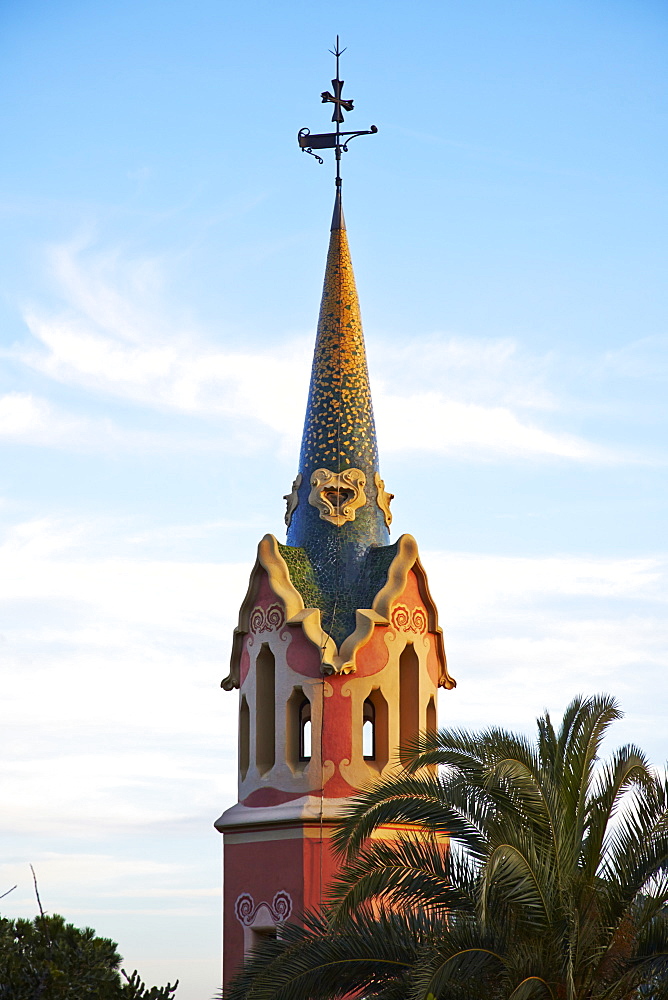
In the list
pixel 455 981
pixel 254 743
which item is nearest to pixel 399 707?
pixel 254 743

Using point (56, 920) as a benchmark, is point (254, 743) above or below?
above

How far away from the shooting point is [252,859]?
20.7 m

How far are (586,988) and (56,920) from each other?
6229mm

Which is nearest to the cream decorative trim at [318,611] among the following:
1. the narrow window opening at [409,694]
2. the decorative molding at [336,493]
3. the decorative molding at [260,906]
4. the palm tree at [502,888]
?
the narrow window opening at [409,694]

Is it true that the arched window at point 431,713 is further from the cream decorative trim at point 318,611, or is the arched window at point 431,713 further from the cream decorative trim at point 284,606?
the cream decorative trim at point 284,606

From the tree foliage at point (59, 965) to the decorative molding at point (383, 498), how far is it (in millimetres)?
7081

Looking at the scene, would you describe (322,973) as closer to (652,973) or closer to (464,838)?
(464,838)

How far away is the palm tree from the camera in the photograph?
14.7m

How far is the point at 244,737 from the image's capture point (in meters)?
21.5

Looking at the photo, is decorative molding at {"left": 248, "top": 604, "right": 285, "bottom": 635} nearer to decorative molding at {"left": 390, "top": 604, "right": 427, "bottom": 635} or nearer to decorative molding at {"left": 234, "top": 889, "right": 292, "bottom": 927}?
decorative molding at {"left": 390, "top": 604, "right": 427, "bottom": 635}

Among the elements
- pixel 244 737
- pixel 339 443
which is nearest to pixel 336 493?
pixel 339 443

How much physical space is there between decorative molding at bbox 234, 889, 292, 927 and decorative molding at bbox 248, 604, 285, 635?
134 inches

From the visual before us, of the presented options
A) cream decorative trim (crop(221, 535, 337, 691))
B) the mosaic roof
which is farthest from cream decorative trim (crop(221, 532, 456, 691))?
the mosaic roof

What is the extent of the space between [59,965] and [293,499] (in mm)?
7405
